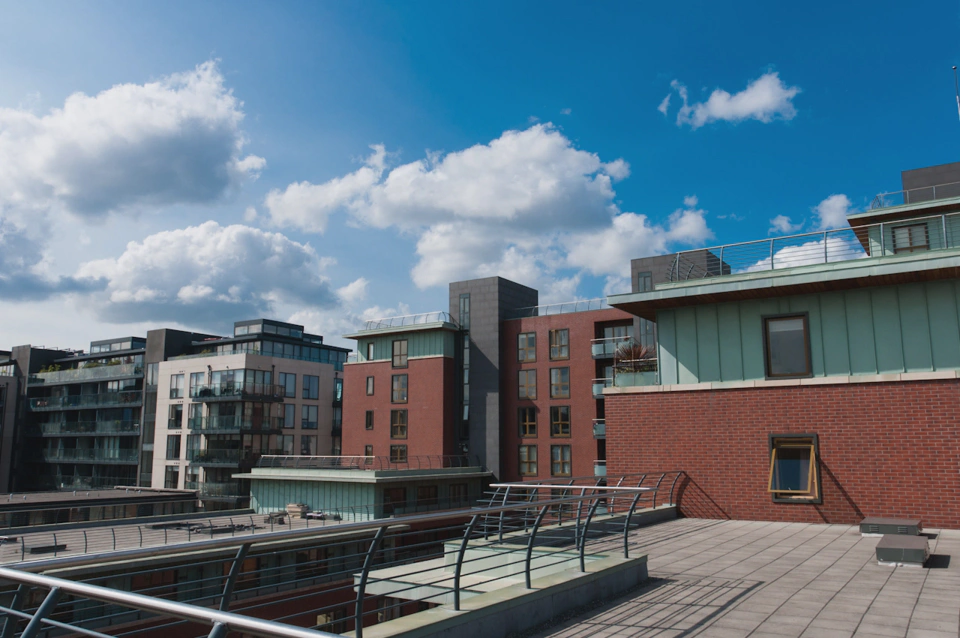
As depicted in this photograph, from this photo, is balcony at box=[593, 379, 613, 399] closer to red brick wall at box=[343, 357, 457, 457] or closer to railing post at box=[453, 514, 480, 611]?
red brick wall at box=[343, 357, 457, 457]

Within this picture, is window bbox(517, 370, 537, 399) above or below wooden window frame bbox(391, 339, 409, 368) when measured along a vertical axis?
below

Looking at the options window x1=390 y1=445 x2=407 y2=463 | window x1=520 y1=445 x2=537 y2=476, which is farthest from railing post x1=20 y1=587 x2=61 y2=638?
window x1=390 y1=445 x2=407 y2=463

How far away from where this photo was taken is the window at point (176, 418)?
56.4 meters

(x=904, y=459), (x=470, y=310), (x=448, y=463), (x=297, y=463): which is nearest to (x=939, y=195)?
(x=904, y=459)

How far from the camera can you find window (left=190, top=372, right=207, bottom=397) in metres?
55.8

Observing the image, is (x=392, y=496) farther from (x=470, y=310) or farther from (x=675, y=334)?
(x=675, y=334)

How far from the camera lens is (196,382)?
185 feet

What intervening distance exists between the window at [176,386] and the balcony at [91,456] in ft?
21.8

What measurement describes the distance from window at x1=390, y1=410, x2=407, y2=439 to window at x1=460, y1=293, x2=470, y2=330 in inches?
264

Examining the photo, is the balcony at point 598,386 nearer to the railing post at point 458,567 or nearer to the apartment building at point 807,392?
the apartment building at point 807,392

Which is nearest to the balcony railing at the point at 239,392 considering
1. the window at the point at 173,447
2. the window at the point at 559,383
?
the window at the point at 173,447

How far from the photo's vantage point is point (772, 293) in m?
16.0

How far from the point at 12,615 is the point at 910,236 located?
91.8ft

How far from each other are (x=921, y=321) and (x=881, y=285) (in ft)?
3.46
